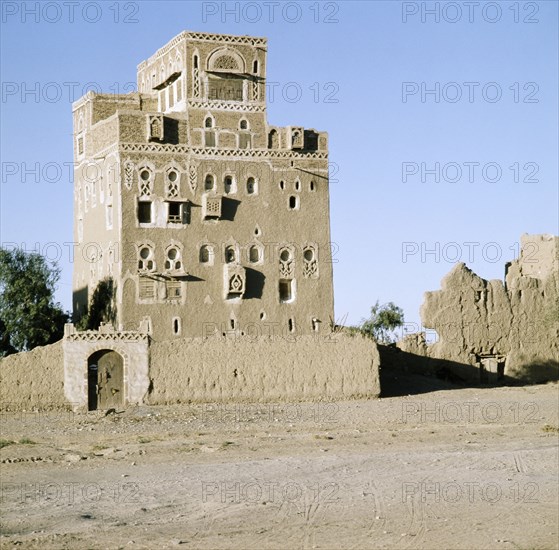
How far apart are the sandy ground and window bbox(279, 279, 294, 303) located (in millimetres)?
8524

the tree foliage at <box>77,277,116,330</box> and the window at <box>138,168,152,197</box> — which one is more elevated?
the window at <box>138,168,152,197</box>

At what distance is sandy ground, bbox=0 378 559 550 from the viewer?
24.8 m

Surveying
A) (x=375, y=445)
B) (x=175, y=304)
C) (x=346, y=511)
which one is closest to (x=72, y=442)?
A: (x=375, y=445)

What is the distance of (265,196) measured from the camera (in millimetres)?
49062

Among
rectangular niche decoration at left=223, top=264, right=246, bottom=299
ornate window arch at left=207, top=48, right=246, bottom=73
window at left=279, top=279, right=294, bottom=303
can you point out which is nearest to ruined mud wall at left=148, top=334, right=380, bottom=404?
rectangular niche decoration at left=223, top=264, right=246, bottom=299

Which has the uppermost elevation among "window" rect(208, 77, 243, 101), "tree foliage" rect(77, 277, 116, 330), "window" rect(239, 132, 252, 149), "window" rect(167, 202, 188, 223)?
"window" rect(208, 77, 243, 101)

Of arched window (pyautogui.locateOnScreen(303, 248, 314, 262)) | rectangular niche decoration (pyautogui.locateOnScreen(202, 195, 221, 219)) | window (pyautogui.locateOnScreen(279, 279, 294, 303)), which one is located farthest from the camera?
arched window (pyautogui.locateOnScreen(303, 248, 314, 262))

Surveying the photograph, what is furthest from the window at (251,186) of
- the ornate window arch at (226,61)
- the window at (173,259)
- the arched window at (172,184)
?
the ornate window arch at (226,61)

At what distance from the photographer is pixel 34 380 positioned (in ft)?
128

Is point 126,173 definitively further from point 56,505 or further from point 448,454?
point 56,505

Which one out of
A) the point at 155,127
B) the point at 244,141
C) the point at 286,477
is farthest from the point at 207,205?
the point at 286,477

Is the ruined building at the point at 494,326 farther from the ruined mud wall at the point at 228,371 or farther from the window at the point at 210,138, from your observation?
the window at the point at 210,138

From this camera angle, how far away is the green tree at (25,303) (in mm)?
47156

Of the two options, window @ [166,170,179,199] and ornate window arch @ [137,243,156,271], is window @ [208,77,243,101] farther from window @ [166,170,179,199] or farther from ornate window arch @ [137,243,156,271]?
ornate window arch @ [137,243,156,271]
